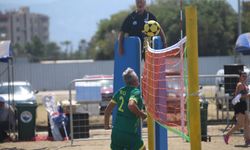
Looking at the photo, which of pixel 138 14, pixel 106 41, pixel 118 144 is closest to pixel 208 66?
pixel 106 41

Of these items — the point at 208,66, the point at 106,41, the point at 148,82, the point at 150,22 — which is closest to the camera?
the point at 148,82

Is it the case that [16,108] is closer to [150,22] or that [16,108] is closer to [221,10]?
[150,22]

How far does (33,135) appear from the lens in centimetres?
1596

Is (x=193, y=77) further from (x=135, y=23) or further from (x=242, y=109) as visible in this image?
(x=242, y=109)

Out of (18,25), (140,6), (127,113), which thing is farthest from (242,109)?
(18,25)

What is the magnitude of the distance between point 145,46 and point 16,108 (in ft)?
22.4

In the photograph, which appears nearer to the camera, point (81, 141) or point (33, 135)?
point (81, 141)

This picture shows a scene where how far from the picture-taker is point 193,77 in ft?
23.1

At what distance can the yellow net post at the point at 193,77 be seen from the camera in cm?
699

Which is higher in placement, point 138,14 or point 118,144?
point 138,14

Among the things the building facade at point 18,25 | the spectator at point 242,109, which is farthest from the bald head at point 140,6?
the building facade at point 18,25

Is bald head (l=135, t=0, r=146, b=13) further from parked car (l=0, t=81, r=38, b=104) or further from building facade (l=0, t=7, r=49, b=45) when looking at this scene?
building facade (l=0, t=7, r=49, b=45)

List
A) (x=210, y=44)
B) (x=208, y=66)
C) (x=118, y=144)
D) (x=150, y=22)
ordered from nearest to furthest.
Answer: (x=118, y=144) → (x=150, y=22) → (x=208, y=66) → (x=210, y=44)

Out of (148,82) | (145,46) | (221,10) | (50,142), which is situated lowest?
(50,142)
